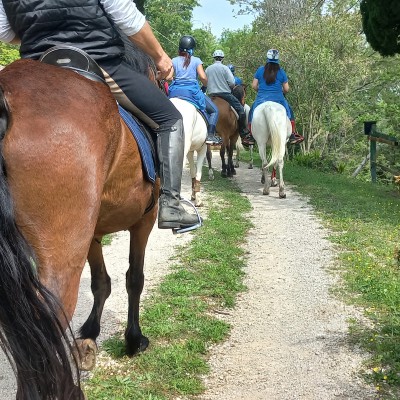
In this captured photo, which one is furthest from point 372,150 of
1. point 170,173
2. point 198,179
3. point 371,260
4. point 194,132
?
point 170,173

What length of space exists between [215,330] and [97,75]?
246cm

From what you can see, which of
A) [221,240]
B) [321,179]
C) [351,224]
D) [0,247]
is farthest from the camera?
[321,179]

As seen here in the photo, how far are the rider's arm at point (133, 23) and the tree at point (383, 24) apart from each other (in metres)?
9.38

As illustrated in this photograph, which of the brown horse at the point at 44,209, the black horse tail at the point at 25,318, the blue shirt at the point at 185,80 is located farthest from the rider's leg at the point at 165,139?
the blue shirt at the point at 185,80

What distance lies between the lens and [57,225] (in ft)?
7.69

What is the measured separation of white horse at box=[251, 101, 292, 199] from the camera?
37.1ft

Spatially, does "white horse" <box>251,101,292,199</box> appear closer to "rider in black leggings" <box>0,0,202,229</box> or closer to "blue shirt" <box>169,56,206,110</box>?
"blue shirt" <box>169,56,206,110</box>

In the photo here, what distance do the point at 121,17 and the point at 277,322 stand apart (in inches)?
120

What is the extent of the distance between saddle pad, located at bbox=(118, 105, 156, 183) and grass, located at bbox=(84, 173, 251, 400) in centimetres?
140

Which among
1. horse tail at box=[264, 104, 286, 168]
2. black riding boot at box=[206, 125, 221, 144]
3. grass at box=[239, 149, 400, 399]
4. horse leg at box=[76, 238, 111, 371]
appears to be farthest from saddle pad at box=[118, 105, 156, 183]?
horse tail at box=[264, 104, 286, 168]

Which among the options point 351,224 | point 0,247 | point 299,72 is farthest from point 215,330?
point 299,72

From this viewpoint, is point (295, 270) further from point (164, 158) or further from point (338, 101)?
point (338, 101)

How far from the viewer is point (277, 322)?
5.02 m

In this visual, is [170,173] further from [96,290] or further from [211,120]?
[211,120]
